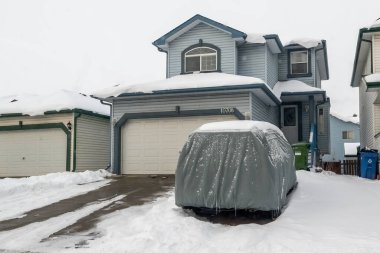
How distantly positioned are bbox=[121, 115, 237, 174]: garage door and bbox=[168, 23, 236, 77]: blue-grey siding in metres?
3.55

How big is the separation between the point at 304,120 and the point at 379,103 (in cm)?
407

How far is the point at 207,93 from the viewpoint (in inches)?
592

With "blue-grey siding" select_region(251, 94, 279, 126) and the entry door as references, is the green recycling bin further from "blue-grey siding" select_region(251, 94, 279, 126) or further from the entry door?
the entry door

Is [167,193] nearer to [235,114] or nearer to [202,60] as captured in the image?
[235,114]

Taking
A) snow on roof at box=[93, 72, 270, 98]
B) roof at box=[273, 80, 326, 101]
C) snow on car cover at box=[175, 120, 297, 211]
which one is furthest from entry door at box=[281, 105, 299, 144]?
snow on car cover at box=[175, 120, 297, 211]

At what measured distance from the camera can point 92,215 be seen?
331 inches

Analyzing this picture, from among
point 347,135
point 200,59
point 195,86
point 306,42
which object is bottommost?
point 347,135

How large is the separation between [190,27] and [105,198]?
416 inches

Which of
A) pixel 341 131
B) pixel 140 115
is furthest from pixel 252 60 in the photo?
pixel 341 131

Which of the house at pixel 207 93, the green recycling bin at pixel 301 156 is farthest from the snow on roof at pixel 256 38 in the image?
the green recycling bin at pixel 301 156

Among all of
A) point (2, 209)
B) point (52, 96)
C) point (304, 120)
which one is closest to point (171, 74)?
point (52, 96)

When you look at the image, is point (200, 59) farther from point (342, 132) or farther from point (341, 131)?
point (342, 132)

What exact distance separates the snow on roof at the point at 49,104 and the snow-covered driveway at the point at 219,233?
33.8 ft

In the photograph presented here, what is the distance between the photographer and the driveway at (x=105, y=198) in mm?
7840
